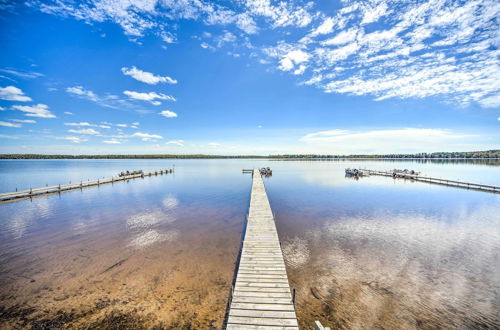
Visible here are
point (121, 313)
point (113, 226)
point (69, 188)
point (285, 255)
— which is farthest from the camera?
point (69, 188)

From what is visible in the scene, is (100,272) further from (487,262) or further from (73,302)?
(487,262)

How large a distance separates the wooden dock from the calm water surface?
46.3 inches

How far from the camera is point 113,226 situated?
54.0 ft

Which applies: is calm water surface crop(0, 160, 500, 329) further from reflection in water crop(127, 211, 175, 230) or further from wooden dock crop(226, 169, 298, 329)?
wooden dock crop(226, 169, 298, 329)

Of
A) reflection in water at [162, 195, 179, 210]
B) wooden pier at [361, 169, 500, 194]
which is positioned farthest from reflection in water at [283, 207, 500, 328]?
wooden pier at [361, 169, 500, 194]

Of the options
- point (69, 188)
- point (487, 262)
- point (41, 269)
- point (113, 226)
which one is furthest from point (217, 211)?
point (69, 188)

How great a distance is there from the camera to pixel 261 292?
283 inches

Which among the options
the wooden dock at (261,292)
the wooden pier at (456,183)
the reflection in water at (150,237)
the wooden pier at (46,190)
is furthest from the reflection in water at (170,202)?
the wooden pier at (456,183)

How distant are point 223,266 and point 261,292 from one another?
4.00m

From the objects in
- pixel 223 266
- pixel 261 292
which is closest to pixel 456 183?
pixel 223 266

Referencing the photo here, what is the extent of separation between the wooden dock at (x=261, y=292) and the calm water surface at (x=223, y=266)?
118 centimetres

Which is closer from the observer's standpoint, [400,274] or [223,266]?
[400,274]

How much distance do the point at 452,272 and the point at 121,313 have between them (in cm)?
1451

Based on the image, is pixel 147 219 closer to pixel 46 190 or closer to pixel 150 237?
pixel 150 237
